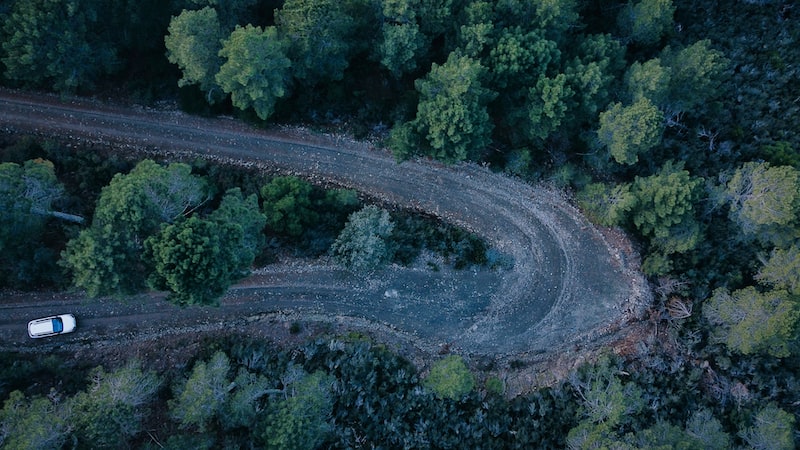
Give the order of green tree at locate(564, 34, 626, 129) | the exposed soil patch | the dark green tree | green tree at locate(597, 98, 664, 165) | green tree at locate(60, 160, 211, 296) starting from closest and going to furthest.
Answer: green tree at locate(60, 160, 211, 296) < green tree at locate(597, 98, 664, 165) < the dark green tree < green tree at locate(564, 34, 626, 129) < the exposed soil patch

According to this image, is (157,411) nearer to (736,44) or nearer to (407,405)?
(407,405)

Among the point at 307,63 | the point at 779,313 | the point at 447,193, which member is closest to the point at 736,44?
the point at 779,313

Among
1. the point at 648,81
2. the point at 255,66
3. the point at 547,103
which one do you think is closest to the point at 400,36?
the point at 255,66

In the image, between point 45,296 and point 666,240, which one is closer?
point 45,296

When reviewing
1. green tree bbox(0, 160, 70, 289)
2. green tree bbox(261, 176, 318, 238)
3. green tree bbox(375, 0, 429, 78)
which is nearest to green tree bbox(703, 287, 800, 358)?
green tree bbox(375, 0, 429, 78)

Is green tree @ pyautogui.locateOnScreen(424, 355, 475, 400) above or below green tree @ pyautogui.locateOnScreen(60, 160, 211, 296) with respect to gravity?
below

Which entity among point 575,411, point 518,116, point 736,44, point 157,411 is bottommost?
point 157,411

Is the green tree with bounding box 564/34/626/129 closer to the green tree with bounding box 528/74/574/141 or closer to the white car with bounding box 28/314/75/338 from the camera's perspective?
the green tree with bounding box 528/74/574/141
